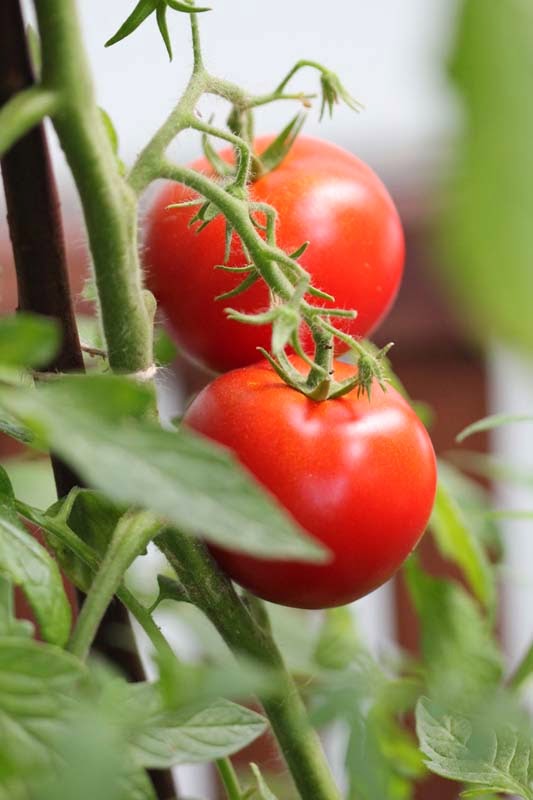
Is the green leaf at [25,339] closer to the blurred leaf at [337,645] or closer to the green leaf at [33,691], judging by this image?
the green leaf at [33,691]

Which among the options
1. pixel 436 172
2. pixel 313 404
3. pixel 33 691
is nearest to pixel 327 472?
pixel 313 404

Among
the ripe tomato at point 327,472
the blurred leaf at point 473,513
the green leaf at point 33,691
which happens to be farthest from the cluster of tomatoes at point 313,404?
the blurred leaf at point 473,513

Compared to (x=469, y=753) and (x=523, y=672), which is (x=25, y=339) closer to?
(x=469, y=753)

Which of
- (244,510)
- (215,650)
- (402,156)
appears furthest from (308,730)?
(402,156)

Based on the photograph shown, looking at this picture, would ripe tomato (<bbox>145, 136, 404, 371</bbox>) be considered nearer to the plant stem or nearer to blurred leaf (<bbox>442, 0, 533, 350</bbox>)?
the plant stem

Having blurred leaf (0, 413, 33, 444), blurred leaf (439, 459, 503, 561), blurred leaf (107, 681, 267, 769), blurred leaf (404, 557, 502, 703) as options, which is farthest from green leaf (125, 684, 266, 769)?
blurred leaf (439, 459, 503, 561)

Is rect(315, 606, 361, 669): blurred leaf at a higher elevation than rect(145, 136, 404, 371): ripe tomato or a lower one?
lower

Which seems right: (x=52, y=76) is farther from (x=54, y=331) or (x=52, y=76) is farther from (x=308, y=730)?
(x=308, y=730)
